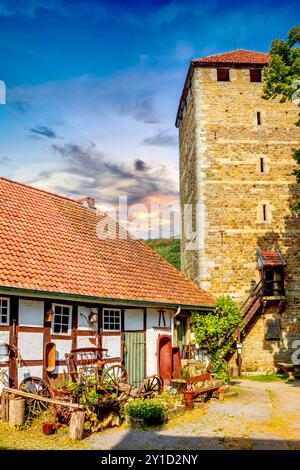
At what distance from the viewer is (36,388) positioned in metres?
11.4

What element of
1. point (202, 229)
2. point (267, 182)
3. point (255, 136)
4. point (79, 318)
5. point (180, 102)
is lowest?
point (79, 318)

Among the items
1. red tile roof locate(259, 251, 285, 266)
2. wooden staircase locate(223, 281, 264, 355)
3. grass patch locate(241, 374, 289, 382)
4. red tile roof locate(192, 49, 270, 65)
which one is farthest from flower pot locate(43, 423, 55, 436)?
red tile roof locate(192, 49, 270, 65)

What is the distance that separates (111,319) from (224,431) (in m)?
5.20

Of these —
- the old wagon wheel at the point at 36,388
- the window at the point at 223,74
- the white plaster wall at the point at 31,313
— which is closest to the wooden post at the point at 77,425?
the old wagon wheel at the point at 36,388

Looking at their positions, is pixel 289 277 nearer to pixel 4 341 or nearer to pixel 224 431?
pixel 224 431

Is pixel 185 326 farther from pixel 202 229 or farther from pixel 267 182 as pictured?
pixel 267 182

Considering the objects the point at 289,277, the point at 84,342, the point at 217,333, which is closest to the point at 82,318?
the point at 84,342

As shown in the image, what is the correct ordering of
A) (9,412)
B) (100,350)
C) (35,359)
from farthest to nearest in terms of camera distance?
1. (100,350)
2. (35,359)
3. (9,412)

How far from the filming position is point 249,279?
2217 cm

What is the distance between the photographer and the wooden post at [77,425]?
8.98 meters

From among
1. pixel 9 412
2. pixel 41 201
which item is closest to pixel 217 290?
pixel 41 201

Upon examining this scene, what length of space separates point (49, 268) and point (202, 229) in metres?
10.9

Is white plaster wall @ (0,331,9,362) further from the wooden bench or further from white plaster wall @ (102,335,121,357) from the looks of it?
the wooden bench

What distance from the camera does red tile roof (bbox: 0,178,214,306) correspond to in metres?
12.5
